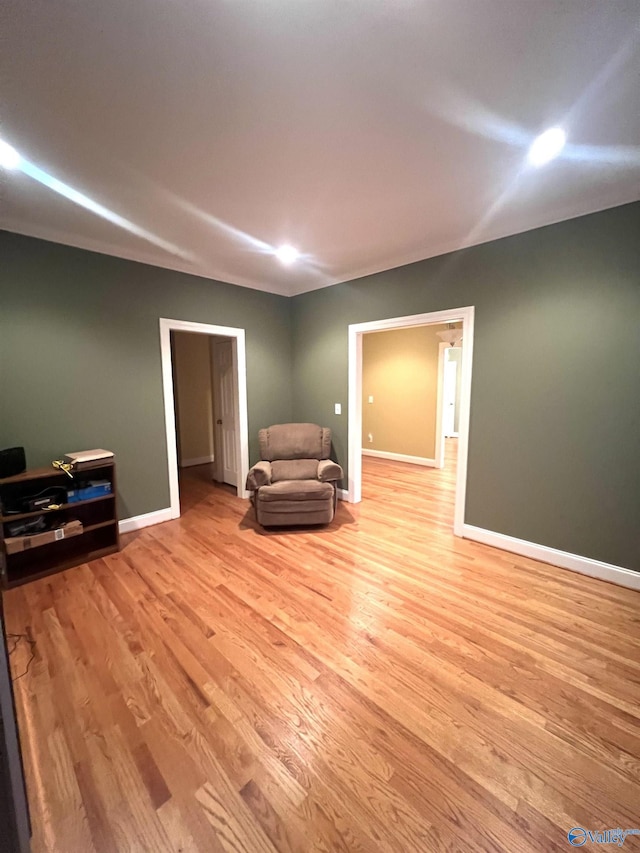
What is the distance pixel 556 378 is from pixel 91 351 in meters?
3.94

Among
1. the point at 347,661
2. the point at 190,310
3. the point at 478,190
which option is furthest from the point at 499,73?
the point at 190,310

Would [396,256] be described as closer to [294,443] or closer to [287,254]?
[287,254]

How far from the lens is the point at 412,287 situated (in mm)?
3268

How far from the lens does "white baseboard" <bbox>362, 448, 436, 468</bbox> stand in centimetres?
570

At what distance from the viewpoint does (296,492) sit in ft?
10.5

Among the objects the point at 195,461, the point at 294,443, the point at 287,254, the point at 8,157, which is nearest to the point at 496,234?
the point at 287,254

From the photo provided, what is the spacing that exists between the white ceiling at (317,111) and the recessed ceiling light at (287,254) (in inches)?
16.8

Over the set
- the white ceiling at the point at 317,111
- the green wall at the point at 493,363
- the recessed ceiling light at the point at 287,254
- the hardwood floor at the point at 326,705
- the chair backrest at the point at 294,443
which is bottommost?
the hardwood floor at the point at 326,705

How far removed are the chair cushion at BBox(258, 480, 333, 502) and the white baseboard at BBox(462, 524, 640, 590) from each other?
4.57ft

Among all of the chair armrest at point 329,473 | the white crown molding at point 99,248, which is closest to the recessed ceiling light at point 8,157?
the white crown molding at point 99,248

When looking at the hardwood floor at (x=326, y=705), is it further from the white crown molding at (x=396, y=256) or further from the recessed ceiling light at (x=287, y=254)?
the recessed ceiling light at (x=287, y=254)

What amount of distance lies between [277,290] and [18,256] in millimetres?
2548

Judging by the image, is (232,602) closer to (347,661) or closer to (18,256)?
(347,661)

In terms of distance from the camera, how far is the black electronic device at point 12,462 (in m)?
2.31
